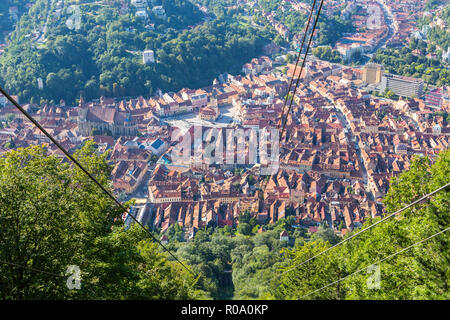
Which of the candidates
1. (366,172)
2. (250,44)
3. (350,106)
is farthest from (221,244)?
(250,44)

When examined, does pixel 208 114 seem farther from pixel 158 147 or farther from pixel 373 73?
pixel 373 73

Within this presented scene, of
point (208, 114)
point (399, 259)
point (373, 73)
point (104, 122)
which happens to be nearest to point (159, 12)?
point (208, 114)

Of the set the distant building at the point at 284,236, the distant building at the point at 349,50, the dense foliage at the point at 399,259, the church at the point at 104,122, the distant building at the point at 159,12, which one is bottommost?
the distant building at the point at 349,50

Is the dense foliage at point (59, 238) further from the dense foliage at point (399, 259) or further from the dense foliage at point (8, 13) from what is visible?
the dense foliage at point (8, 13)

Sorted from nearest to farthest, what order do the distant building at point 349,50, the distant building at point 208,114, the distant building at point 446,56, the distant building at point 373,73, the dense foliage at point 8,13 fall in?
the distant building at point 208,114, the distant building at point 373,73, the distant building at point 446,56, the distant building at point 349,50, the dense foliage at point 8,13

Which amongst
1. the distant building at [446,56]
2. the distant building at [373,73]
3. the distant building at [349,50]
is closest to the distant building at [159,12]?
the distant building at [349,50]

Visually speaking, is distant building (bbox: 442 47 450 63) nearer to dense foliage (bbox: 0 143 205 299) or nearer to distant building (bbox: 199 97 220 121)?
distant building (bbox: 199 97 220 121)
